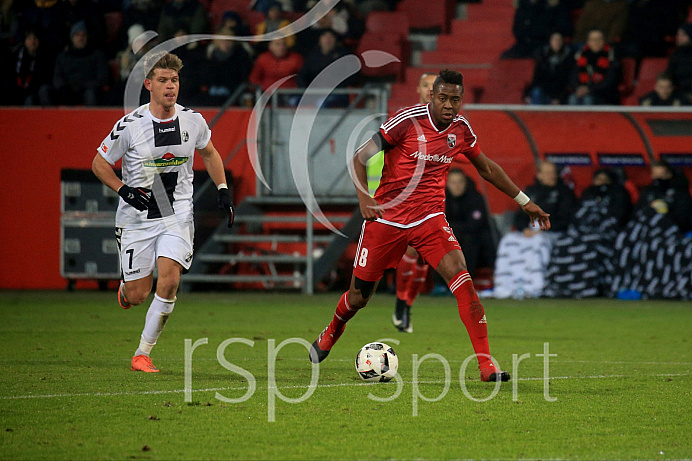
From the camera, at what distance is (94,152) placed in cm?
1842

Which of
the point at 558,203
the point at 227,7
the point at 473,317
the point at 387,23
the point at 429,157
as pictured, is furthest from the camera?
the point at 227,7

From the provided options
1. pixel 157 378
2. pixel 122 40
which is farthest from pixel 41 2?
pixel 157 378

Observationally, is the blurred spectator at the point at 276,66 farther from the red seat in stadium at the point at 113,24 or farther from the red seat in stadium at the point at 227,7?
the red seat in stadium at the point at 113,24

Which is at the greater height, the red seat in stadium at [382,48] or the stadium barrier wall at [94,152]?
the red seat in stadium at [382,48]

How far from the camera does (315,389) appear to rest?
7.07 meters

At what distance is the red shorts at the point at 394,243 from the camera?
306 inches

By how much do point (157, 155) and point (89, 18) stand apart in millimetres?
12593

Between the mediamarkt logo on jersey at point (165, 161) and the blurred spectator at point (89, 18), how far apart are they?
12.1m

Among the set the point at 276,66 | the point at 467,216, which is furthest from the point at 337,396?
the point at 276,66

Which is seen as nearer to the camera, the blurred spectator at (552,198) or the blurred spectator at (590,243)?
the blurred spectator at (590,243)

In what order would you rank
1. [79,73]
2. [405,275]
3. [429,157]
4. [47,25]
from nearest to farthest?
1. [429,157]
2. [405,275]
3. [79,73]
4. [47,25]

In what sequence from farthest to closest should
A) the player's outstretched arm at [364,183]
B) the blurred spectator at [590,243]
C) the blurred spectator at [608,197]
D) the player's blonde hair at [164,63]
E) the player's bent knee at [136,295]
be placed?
the blurred spectator at [608,197], the blurred spectator at [590,243], the player's bent knee at [136,295], the player's blonde hair at [164,63], the player's outstretched arm at [364,183]

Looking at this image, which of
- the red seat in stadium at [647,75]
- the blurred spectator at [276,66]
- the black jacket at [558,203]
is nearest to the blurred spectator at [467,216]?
the black jacket at [558,203]

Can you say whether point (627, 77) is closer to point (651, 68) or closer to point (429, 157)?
point (651, 68)
